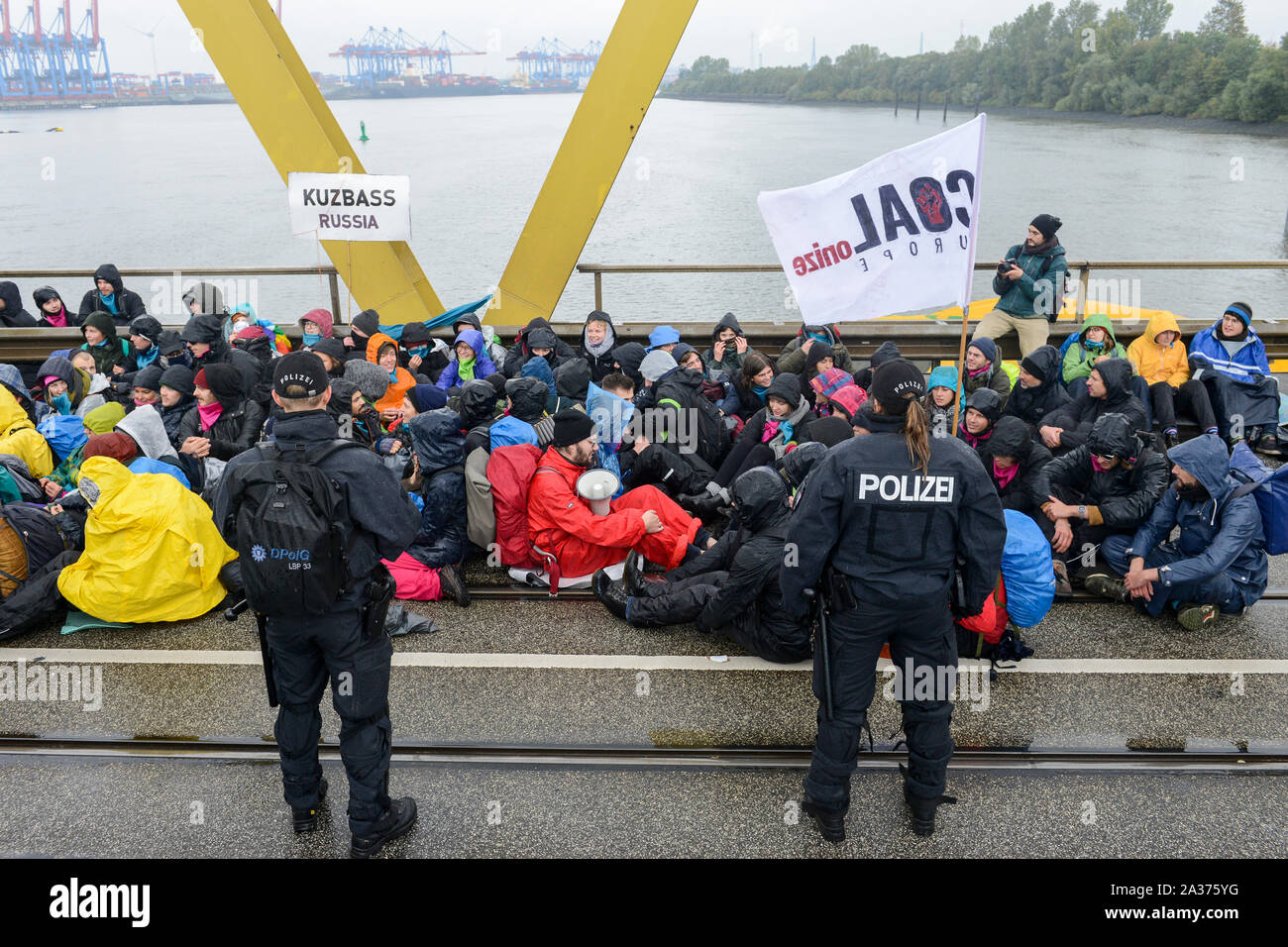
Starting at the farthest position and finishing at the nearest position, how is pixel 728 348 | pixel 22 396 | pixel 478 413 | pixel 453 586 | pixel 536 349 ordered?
pixel 728 348
pixel 536 349
pixel 22 396
pixel 478 413
pixel 453 586

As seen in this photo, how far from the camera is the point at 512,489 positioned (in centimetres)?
577

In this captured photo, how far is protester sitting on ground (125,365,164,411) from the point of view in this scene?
21.9 feet

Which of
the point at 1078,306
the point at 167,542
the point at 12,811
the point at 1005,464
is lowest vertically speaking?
the point at 12,811

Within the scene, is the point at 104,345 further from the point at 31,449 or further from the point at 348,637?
the point at 348,637

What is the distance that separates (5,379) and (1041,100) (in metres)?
79.8

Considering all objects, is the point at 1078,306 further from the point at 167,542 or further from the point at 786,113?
the point at 786,113

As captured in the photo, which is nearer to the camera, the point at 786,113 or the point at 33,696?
the point at 33,696

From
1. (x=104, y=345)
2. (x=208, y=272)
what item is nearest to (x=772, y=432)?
(x=104, y=345)

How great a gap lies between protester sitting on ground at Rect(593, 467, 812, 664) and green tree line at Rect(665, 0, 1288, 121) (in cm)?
4965

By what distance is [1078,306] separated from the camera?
9406 millimetres

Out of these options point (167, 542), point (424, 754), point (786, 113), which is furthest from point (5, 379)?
point (786, 113)

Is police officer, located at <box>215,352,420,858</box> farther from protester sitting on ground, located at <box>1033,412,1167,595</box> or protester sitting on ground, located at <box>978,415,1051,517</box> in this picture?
protester sitting on ground, located at <box>1033,412,1167,595</box>

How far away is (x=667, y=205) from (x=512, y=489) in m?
35.5

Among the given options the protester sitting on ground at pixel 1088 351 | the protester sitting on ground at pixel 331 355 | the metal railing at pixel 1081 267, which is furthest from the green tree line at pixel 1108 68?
the protester sitting on ground at pixel 331 355
